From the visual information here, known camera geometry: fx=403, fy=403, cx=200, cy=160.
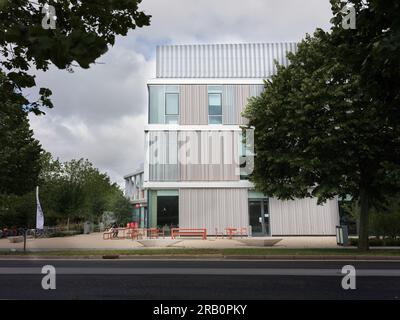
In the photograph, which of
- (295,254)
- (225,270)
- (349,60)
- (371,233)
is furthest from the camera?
(371,233)

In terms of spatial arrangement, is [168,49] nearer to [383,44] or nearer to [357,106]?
[357,106]

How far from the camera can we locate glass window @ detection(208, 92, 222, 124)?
32344 mm

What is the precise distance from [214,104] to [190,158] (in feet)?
16.5

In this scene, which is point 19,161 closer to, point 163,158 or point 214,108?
point 163,158

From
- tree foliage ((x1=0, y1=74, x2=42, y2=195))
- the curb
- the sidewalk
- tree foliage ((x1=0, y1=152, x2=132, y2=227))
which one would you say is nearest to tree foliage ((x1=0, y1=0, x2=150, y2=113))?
the curb

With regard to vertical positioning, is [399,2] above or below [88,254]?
above

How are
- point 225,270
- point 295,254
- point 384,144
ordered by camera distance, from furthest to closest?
point 384,144 → point 295,254 → point 225,270

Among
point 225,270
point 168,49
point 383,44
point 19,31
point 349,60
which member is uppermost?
point 168,49

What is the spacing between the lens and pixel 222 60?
110 ft

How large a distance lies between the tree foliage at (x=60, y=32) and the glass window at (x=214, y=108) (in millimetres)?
26493

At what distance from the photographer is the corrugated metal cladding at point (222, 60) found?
3325 cm
